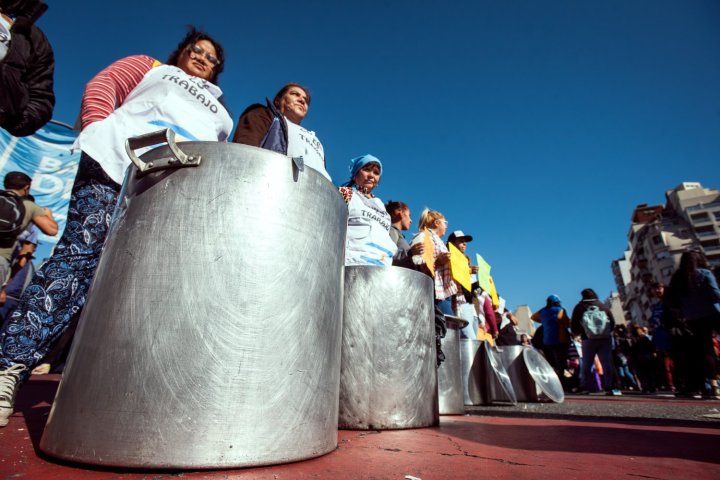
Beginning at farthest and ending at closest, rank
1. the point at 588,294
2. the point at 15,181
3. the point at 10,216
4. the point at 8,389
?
the point at 588,294 < the point at 15,181 < the point at 10,216 < the point at 8,389

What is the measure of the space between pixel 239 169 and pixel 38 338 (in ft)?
3.64

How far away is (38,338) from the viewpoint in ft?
4.57

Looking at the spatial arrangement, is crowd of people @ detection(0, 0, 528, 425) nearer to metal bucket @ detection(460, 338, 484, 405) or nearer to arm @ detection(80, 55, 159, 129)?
arm @ detection(80, 55, 159, 129)

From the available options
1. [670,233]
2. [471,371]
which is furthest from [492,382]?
[670,233]

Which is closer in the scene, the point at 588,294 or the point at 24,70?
the point at 24,70

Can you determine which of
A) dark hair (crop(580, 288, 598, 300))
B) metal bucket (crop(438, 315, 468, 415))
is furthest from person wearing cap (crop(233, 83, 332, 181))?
dark hair (crop(580, 288, 598, 300))

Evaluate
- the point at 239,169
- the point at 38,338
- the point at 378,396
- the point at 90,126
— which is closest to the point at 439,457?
the point at 378,396

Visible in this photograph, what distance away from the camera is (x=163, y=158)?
3.50 feet

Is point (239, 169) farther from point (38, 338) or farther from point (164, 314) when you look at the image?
point (38, 338)

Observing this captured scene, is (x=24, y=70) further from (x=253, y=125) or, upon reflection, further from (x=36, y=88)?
(x=253, y=125)

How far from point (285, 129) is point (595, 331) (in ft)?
19.1

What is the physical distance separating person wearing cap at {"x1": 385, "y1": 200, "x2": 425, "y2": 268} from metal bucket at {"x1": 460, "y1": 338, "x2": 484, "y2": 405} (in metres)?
0.99

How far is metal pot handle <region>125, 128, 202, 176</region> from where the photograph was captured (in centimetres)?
101

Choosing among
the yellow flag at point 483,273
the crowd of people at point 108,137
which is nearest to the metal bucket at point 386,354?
the crowd of people at point 108,137
